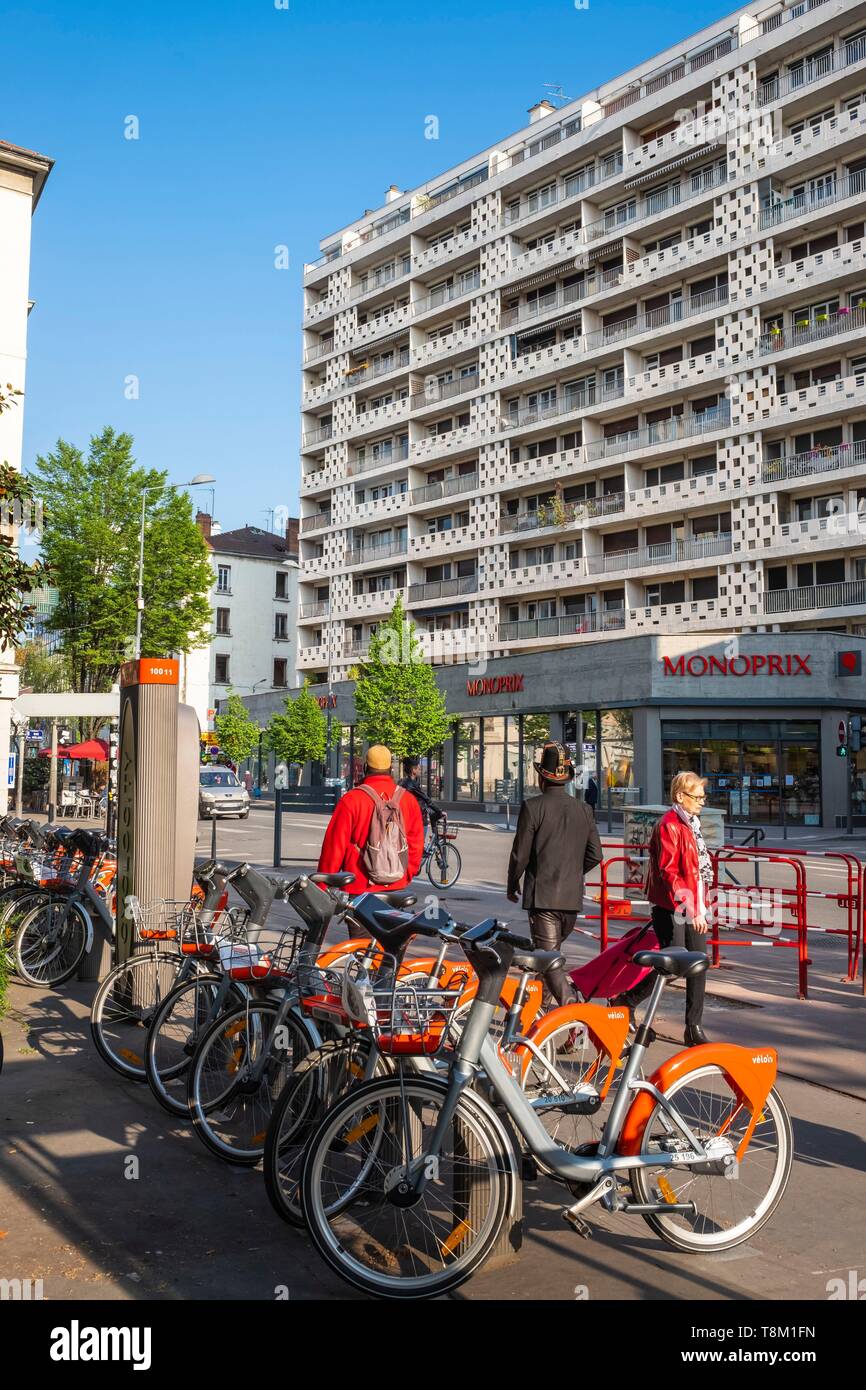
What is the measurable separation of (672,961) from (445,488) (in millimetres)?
47901

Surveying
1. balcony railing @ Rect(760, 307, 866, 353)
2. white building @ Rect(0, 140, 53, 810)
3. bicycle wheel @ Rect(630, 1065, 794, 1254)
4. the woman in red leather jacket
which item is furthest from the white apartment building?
bicycle wheel @ Rect(630, 1065, 794, 1254)

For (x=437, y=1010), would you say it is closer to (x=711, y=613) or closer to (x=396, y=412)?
(x=711, y=613)

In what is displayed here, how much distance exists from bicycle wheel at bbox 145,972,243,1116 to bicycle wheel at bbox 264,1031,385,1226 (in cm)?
133

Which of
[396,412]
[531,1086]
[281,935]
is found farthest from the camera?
[396,412]

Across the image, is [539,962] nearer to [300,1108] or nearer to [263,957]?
[300,1108]

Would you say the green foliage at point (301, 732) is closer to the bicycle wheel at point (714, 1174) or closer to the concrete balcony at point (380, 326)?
the concrete balcony at point (380, 326)

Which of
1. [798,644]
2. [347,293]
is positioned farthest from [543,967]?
[347,293]

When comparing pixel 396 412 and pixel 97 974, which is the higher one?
pixel 396 412

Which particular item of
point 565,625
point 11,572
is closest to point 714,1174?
point 11,572

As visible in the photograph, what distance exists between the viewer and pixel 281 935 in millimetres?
5395

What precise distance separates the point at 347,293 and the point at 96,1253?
191ft

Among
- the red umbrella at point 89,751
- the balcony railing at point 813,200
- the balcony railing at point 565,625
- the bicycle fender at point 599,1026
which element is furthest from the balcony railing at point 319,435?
the bicycle fender at point 599,1026

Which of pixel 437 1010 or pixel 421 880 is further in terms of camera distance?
pixel 421 880

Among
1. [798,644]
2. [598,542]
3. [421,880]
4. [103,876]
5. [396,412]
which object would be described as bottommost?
[421,880]
